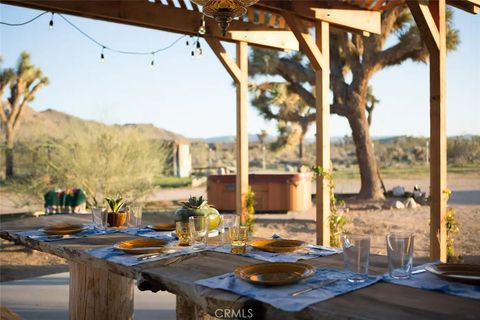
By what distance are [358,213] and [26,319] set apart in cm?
650

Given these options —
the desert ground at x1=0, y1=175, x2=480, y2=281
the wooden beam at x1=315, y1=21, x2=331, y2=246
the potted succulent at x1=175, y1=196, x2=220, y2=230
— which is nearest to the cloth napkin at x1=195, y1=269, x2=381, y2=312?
the potted succulent at x1=175, y1=196, x2=220, y2=230

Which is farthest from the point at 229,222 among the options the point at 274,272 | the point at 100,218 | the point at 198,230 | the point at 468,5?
the point at 468,5

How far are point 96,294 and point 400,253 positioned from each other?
172 centimetres

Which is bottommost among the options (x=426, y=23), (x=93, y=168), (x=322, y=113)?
(x=93, y=168)

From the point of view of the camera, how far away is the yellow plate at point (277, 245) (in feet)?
5.97

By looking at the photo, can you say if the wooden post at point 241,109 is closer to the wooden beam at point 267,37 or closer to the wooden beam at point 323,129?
the wooden beam at point 267,37

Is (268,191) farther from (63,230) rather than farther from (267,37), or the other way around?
(63,230)

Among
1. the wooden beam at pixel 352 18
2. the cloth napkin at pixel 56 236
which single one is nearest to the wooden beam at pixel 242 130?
the wooden beam at pixel 352 18

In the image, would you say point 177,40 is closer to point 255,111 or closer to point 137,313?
point 137,313

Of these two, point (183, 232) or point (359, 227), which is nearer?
point (183, 232)

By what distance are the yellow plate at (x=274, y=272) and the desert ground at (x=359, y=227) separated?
3.72 m

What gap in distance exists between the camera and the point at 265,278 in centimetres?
142

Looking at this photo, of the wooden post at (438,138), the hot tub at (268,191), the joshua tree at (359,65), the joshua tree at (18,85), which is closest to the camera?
the wooden post at (438,138)

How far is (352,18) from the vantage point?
175 inches
